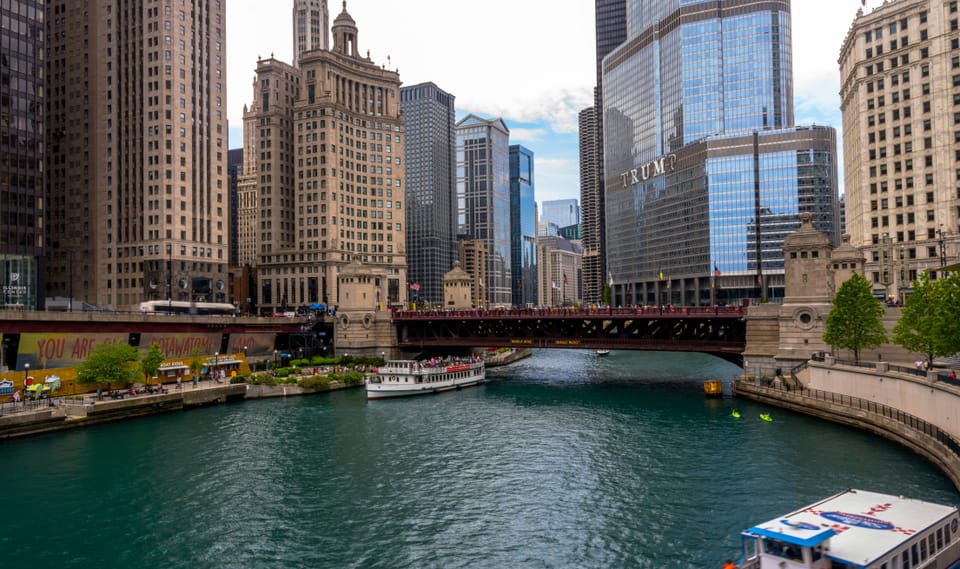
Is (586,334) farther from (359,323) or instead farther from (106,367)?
(106,367)

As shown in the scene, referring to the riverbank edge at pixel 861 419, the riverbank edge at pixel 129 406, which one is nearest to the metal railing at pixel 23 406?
the riverbank edge at pixel 129 406

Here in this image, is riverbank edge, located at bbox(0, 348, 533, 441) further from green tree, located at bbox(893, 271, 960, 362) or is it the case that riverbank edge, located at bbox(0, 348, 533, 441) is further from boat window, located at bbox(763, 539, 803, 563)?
green tree, located at bbox(893, 271, 960, 362)

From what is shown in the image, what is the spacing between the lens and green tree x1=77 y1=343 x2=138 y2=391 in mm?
76244

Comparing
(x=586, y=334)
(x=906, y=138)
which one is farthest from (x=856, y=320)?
(x=906, y=138)

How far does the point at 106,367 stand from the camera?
76500mm

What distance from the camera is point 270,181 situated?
19588 cm

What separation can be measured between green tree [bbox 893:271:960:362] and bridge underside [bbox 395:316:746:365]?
27.7 metres

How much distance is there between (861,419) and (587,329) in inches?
2095

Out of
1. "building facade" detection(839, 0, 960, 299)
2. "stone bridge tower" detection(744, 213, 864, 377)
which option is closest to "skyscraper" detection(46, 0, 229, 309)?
"stone bridge tower" detection(744, 213, 864, 377)

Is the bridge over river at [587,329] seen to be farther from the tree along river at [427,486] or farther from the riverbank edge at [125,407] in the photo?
the riverbank edge at [125,407]

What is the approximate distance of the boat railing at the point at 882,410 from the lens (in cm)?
4462

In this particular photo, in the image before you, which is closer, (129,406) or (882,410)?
(882,410)

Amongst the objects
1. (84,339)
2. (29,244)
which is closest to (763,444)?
(84,339)

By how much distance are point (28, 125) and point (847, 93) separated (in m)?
155
